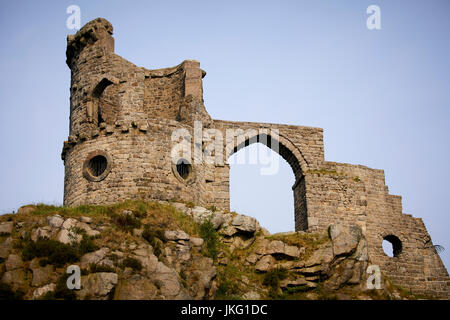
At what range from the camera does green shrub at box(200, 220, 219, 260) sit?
754 inches

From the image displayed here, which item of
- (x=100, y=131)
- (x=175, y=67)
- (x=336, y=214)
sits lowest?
(x=336, y=214)

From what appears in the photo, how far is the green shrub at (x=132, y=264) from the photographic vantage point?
15.9 metres

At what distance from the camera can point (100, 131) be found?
70.7 ft

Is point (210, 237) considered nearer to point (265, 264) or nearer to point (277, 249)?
point (265, 264)

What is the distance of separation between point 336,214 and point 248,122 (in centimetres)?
541

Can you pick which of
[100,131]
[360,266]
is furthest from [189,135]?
[360,266]

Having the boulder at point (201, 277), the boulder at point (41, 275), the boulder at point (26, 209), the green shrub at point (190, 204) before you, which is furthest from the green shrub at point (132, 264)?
the green shrub at point (190, 204)

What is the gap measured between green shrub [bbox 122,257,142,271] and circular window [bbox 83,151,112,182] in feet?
18.1

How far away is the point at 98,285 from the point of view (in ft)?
48.7

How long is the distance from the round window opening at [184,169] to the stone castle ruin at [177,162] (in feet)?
0.12

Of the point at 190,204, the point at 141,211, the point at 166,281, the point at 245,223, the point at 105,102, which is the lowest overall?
the point at 166,281

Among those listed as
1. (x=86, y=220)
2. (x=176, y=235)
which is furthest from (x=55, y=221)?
(x=176, y=235)

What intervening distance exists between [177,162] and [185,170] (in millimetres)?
609

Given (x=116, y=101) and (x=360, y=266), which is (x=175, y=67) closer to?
(x=116, y=101)
